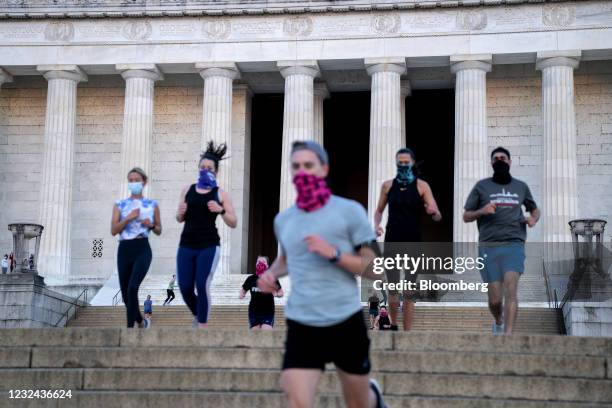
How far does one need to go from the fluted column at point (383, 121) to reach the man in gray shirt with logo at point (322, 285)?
28.3 meters

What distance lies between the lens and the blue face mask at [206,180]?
46.8 feet

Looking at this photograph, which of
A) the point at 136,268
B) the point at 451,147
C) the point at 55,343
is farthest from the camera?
the point at 451,147

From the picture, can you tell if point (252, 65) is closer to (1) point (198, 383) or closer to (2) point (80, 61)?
(2) point (80, 61)

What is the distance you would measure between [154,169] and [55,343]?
2785cm

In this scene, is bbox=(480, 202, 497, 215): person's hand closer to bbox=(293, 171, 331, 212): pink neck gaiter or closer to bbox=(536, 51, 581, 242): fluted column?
bbox=(293, 171, 331, 212): pink neck gaiter

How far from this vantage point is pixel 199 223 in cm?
1417

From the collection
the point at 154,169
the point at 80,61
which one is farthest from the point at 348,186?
the point at 80,61

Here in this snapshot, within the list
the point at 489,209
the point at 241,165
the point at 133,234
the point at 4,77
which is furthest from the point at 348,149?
the point at 489,209

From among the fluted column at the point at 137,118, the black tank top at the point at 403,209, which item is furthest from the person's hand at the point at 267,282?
the fluted column at the point at 137,118

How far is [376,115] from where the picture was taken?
36812mm

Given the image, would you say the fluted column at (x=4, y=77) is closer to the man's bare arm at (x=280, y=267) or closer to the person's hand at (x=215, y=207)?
the person's hand at (x=215, y=207)

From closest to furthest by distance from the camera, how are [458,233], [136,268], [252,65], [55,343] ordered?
[55,343] < [136,268] < [458,233] < [252,65]

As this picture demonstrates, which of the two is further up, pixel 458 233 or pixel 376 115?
pixel 376 115

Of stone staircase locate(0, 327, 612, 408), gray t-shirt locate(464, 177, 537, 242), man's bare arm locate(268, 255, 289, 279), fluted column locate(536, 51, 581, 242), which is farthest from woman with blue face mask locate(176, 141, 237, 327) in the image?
fluted column locate(536, 51, 581, 242)
